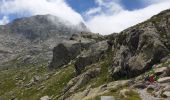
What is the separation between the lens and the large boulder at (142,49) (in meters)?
132

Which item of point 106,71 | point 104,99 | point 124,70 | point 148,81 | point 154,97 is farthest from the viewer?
point 106,71

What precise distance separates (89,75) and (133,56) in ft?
121

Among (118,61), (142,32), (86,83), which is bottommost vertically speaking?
(86,83)

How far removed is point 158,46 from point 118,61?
863 inches

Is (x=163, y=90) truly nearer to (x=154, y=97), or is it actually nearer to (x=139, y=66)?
(x=154, y=97)

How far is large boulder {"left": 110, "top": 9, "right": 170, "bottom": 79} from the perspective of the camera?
131875 mm

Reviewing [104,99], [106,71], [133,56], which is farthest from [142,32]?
[104,99]

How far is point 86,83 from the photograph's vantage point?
169375 mm

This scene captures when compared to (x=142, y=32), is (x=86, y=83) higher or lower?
lower

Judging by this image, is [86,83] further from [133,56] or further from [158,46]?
[158,46]

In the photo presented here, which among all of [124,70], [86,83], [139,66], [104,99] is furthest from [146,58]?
[104,99]

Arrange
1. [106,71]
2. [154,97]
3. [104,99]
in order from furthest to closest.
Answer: [106,71] → [154,97] → [104,99]

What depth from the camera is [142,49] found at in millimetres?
136125

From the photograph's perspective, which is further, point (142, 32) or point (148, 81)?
point (142, 32)
